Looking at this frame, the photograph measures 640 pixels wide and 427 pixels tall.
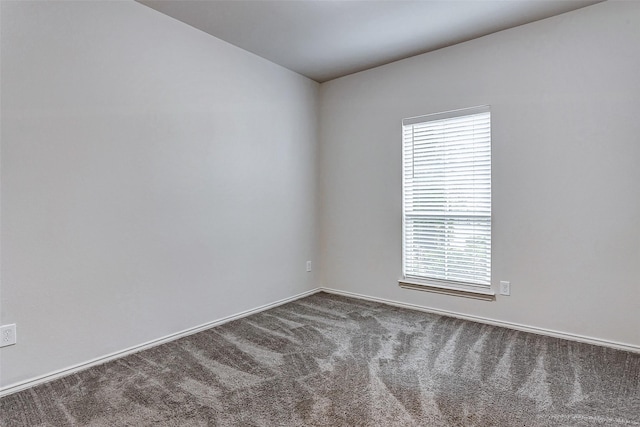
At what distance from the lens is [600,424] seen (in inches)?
67.4

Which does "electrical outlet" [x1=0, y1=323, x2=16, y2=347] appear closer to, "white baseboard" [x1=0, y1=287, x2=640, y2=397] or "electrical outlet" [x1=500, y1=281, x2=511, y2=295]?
"white baseboard" [x1=0, y1=287, x2=640, y2=397]

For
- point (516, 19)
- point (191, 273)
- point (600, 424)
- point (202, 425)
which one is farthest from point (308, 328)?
point (516, 19)

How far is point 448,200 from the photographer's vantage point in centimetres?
335

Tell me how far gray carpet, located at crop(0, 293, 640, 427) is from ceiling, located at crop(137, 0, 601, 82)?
2544 millimetres

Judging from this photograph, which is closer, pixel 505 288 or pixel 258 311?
pixel 505 288

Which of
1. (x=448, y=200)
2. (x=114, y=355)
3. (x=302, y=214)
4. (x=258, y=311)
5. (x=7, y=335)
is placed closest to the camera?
(x=7, y=335)

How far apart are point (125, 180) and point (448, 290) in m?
2.92

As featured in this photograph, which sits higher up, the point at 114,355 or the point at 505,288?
the point at 505,288

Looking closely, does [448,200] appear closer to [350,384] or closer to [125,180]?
[350,384]

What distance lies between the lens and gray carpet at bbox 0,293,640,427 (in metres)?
1.78

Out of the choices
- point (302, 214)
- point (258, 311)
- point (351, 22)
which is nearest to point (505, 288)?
point (302, 214)

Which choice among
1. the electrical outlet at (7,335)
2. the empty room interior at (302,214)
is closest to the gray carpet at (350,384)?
the empty room interior at (302,214)

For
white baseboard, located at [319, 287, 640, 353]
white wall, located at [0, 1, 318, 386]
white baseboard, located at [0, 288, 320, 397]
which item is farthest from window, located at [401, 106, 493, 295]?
white baseboard, located at [0, 288, 320, 397]

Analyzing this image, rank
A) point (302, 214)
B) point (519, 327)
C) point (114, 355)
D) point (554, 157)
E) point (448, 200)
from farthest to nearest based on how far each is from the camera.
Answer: point (302, 214) < point (448, 200) < point (519, 327) < point (554, 157) < point (114, 355)
